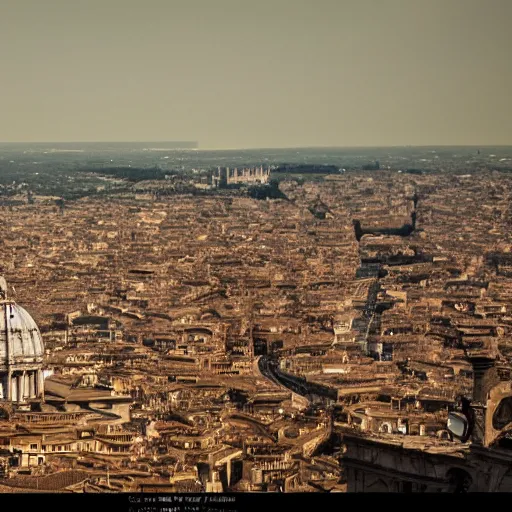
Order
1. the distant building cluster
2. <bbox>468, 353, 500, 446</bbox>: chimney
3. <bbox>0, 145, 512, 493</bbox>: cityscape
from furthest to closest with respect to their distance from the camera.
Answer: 1. the distant building cluster
2. <bbox>0, 145, 512, 493</bbox>: cityscape
3. <bbox>468, 353, 500, 446</bbox>: chimney

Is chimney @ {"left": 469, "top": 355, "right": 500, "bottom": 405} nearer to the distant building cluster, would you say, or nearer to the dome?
the dome

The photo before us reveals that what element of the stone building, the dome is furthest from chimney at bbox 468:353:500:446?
the dome

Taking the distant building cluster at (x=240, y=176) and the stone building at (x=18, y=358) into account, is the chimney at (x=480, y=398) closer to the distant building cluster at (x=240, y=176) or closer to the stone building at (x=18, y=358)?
the stone building at (x=18, y=358)

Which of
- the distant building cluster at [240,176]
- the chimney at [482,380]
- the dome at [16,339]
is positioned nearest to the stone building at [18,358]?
the dome at [16,339]

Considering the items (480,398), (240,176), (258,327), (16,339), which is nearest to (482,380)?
(480,398)

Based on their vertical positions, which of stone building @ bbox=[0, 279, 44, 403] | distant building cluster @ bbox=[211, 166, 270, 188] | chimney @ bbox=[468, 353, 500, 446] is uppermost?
chimney @ bbox=[468, 353, 500, 446]

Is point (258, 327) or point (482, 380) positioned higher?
point (482, 380)

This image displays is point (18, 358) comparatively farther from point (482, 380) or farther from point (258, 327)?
point (482, 380)

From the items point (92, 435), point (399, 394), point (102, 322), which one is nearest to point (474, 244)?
point (102, 322)

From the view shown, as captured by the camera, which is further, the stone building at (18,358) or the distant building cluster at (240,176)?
the distant building cluster at (240,176)

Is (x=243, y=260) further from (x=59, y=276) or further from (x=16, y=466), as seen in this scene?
(x=16, y=466)
